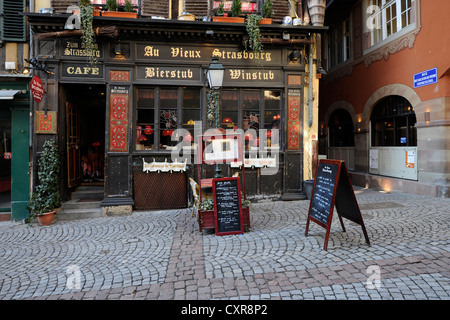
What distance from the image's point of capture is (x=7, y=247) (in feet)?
17.1

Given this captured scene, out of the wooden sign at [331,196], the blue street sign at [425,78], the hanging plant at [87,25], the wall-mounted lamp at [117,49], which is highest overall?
the hanging plant at [87,25]

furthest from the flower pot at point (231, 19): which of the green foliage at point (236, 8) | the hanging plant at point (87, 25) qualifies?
the hanging plant at point (87, 25)

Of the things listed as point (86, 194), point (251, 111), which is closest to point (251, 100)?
point (251, 111)

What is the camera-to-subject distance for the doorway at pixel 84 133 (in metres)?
7.92

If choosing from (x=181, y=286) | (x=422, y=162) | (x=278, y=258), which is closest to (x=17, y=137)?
(x=181, y=286)

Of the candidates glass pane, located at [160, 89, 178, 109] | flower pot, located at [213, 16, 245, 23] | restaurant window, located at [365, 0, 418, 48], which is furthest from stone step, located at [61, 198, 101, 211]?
restaurant window, located at [365, 0, 418, 48]

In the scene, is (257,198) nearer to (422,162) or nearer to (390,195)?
(390,195)

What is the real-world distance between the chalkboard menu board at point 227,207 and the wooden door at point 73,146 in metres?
4.84

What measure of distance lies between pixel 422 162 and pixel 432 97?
6.40ft

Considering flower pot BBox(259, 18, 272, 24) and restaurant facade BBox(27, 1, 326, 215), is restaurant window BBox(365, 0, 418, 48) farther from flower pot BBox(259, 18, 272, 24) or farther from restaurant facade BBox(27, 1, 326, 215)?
flower pot BBox(259, 18, 272, 24)

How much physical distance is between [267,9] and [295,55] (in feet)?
4.84

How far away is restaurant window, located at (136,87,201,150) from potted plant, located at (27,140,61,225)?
6.72ft

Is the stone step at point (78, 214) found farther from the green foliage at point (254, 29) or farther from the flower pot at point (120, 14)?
the green foliage at point (254, 29)

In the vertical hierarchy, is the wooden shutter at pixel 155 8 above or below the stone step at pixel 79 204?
above
